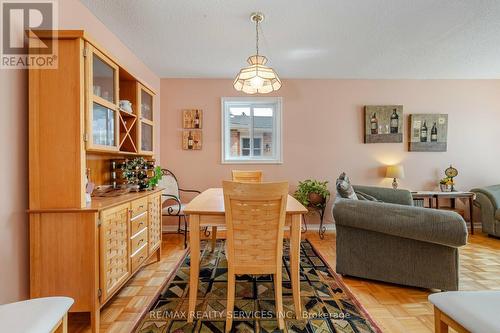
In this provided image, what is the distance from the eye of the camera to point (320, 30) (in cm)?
245

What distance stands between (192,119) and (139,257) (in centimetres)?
230

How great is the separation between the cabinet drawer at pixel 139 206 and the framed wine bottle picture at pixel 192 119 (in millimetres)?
1818

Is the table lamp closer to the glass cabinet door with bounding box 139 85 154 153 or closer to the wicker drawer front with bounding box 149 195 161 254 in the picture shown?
the wicker drawer front with bounding box 149 195 161 254

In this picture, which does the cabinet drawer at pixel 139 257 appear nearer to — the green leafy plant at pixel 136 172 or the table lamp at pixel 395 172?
the green leafy plant at pixel 136 172

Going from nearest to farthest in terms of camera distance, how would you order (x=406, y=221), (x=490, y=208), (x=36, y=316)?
(x=36, y=316) < (x=406, y=221) < (x=490, y=208)

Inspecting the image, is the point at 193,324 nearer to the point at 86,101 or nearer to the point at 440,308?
the point at 440,308

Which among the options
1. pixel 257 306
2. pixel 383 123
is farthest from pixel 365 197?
pixel 257 306

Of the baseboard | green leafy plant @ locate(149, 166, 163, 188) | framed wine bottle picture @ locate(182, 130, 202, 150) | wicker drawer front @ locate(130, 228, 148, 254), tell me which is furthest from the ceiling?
the baseboard

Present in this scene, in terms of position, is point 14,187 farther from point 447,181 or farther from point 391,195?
point 447,181

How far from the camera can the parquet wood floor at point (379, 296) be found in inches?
64.4

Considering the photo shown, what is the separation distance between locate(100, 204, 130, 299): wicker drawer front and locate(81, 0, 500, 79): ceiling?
1732 mm

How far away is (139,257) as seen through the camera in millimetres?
2123

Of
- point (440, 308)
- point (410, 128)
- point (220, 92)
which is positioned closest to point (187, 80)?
point (220, 92)

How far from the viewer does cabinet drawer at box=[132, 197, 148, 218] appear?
6.65 feet
